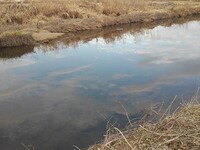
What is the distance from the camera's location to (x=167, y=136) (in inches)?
221

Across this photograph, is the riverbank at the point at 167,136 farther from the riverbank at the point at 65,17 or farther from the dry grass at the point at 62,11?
the dry grass at the point at 62,11

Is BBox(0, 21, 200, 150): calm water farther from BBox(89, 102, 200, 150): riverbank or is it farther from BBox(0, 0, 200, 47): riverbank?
BBox(89, 102, 200, 150): riverbank

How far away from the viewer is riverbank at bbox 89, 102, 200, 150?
5363 mm

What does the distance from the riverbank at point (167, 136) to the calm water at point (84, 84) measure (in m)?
3.08

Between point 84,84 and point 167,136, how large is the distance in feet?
26.1

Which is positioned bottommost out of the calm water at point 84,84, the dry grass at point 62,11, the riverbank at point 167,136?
the calm water at point 84,84

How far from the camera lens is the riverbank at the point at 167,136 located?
536cm

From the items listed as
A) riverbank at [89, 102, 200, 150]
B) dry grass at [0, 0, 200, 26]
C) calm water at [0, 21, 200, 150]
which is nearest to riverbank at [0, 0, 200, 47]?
dry grass at [0, 0, 200, 26]

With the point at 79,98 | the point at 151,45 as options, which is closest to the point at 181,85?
the point at 79,98

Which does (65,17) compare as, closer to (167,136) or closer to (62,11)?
(62,11)

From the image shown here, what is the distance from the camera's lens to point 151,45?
64.0 feet

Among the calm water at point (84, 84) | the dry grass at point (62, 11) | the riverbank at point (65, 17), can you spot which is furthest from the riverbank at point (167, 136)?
the dry grass at point (62, 11)

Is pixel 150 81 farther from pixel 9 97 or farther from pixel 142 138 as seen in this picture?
Answer: pixel 142 138

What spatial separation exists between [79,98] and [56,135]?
2656mm
